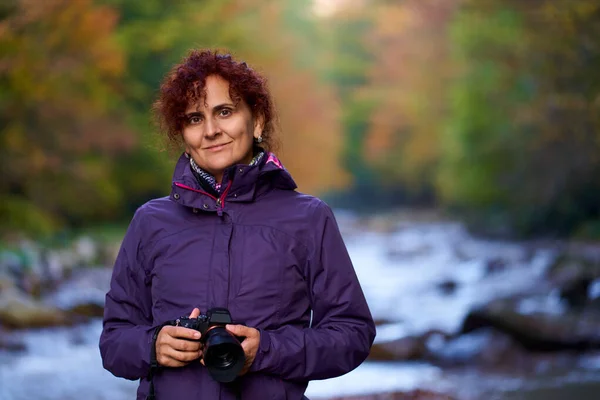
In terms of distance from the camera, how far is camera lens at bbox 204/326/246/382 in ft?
A: 5.71

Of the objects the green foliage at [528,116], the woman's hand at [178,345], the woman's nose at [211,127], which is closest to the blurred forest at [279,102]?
the green foliage at [528,116]

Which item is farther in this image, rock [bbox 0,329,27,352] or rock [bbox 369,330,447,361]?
rock [bbox 0,329,27,352]

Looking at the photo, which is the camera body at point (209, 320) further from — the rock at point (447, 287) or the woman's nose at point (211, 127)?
the rock at point (447, 287)

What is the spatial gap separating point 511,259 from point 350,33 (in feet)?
72.2

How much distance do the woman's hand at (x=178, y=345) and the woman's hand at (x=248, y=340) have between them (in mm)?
76

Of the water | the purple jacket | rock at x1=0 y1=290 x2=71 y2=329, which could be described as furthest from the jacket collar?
rock at x1=0 y1=290 x2=71 y2=329

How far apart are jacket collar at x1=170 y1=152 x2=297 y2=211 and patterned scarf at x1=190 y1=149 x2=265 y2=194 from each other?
0.04 ft

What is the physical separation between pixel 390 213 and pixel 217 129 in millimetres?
28497

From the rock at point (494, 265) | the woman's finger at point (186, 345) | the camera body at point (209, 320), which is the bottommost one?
the woman's finger at point (186, 345)

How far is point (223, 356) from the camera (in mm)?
1770

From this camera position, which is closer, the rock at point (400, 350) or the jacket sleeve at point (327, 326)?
the jacket sleeve at point (327, 326)

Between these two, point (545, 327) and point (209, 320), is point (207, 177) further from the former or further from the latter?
point (545, 327)

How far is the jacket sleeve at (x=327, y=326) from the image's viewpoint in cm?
189

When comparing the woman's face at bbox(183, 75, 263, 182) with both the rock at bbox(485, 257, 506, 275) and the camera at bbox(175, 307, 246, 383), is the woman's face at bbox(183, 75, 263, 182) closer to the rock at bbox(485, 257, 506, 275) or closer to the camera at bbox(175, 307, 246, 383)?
the camera at bbox(175, 307, 246, 383)
